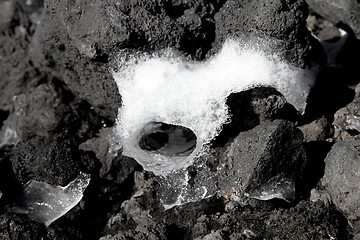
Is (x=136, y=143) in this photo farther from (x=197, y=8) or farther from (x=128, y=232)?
(x=197, y=8)

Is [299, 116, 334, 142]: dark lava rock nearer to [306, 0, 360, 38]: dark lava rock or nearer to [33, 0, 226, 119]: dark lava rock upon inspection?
[306, 0, 360, 38]: dark lava rock

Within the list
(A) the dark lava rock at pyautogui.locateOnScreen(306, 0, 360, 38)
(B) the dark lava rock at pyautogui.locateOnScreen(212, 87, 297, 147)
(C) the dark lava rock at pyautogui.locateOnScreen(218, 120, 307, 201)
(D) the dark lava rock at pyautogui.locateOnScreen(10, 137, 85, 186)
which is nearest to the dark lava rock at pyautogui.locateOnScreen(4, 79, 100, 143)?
(D) the dark lava rock at pyautogui.locateOnScreen(10, 137, 85, 186)

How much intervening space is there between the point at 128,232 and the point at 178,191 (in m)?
0.33

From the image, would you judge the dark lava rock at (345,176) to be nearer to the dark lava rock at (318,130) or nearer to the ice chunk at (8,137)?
the dark lava rock at (318,130)

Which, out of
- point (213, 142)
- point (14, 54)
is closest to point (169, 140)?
point (213, 142)

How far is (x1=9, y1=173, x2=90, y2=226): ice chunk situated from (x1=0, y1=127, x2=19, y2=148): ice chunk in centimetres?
48

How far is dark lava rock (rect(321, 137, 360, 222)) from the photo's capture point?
6.36 feet

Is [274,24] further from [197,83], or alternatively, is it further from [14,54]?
[14,54]

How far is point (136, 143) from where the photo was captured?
2215 millimetres

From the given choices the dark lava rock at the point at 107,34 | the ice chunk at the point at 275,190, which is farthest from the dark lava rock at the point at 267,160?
the dark lava rock at the point at 107,34

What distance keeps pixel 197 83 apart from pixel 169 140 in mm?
329

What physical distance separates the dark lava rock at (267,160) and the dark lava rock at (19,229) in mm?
890

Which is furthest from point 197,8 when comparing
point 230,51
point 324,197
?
point 324,197

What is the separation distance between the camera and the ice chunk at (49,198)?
2.18 metres
